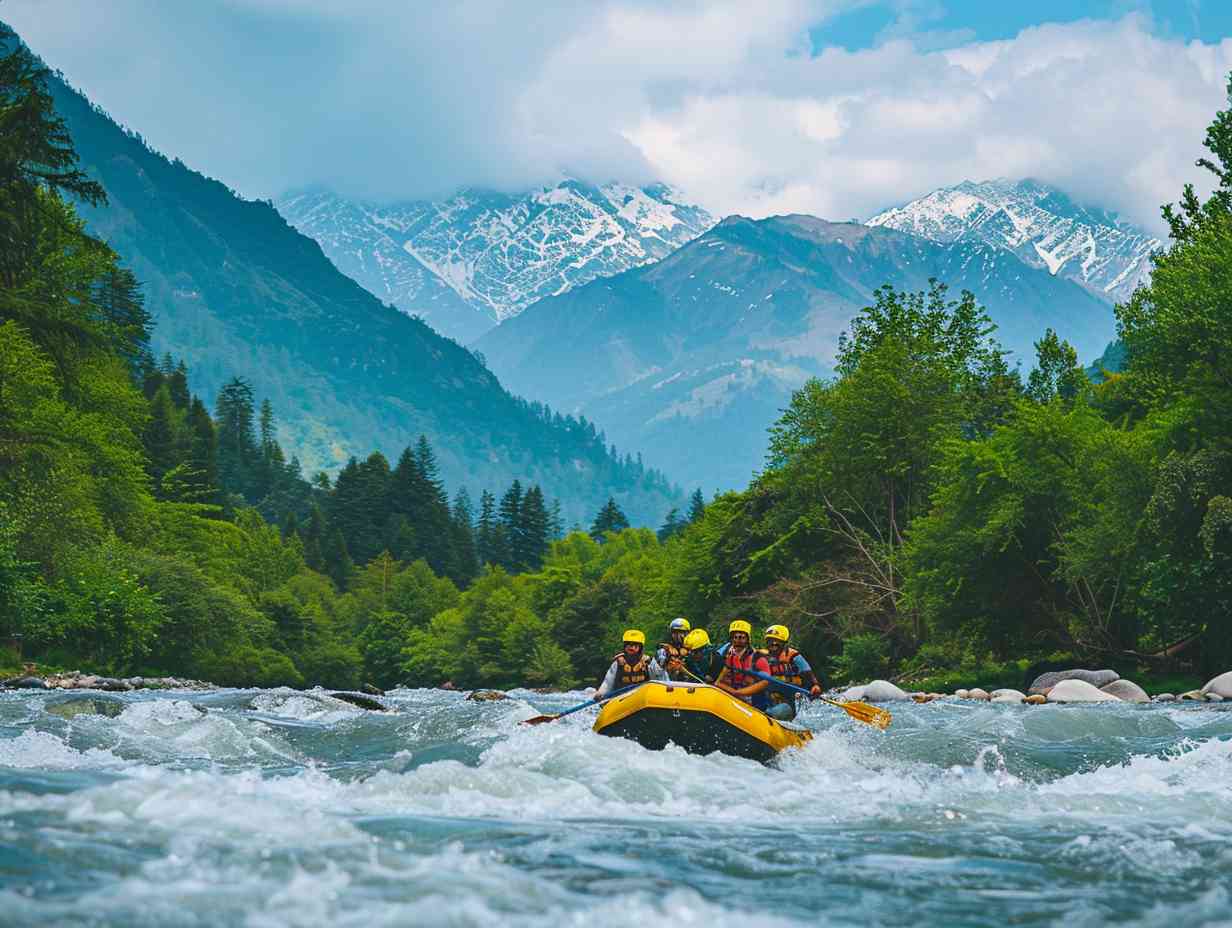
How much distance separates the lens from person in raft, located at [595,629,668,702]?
18375mm

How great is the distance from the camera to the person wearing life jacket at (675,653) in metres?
19.0

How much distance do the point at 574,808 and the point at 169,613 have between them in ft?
116

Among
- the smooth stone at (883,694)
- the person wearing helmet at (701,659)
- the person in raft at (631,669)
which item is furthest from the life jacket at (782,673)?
the smooth stone at (883,694)

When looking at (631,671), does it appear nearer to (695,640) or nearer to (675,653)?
(675,653)

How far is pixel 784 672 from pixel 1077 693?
46.7 feet

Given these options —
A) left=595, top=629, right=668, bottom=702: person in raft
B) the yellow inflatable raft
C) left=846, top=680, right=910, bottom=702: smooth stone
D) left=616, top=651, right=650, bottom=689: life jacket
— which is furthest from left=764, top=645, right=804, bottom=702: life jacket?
left=846, top=680, right=910, bottom=702: smooth stone

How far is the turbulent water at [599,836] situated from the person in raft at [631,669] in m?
1.08

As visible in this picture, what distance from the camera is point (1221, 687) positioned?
2784cm

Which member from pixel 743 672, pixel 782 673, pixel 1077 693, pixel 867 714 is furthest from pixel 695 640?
pixel 1077 693

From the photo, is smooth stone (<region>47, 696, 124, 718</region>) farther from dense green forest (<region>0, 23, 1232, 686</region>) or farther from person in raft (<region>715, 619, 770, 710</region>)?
person in raft (<region>715, 619, 770, 710</region>)

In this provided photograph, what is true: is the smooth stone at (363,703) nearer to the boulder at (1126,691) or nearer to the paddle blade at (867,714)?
the paddle blade at (867,714)

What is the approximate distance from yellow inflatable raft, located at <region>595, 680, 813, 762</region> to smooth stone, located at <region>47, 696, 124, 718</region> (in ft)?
31.7

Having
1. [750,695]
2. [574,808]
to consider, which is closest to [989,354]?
[750,695]

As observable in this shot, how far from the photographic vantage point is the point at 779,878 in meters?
9.27
